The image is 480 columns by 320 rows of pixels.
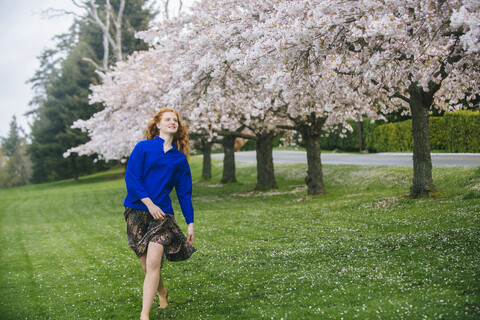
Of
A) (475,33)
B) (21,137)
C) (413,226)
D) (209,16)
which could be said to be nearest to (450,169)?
(413,226)

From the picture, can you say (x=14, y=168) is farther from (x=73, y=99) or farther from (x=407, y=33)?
(x=407, y=33)

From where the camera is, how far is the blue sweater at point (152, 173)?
5465 mm

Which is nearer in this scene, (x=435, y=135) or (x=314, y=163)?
(x=314, y=163)

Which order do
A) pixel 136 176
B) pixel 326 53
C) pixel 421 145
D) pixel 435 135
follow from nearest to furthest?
pixel 136 176, pixel 326 53, pixel 421 145, pixel 435 135

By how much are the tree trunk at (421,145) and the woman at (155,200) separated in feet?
35.1

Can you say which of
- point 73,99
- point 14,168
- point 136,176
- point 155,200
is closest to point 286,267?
point 155,200

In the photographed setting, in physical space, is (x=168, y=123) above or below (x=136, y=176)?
above

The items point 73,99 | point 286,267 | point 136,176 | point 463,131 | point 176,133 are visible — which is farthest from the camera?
point 73,99

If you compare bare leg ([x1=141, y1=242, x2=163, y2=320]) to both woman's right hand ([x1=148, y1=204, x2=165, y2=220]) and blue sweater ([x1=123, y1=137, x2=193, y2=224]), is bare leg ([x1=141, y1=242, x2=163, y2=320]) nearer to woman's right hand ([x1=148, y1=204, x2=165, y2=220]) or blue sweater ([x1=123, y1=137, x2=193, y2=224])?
woman's right hand ([x1=148, y1=204, x2=165, y2=220])

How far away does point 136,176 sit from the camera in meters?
5.48

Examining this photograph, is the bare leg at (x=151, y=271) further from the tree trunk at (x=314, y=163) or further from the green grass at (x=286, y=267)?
the tree trunk at (x=314, y=163)

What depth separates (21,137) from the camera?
7862cm

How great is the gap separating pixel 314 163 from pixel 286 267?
41.6ft

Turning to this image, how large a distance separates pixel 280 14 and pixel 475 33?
13.8 feet
